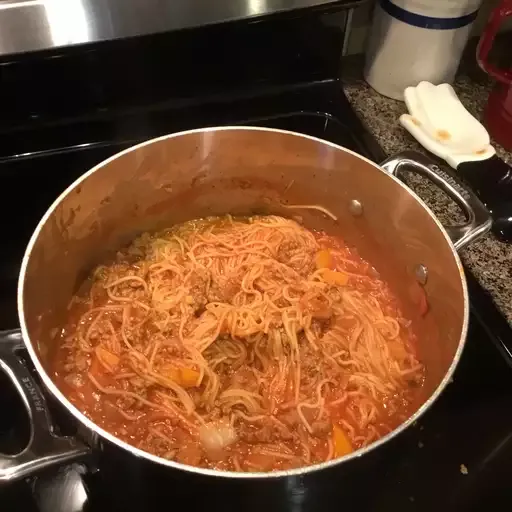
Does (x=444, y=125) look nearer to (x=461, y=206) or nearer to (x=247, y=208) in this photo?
(x=461, y=206)

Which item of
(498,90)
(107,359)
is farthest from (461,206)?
(107,359)

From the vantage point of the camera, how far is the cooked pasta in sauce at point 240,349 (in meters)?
1.08

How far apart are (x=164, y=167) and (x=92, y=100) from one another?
0.83 feet

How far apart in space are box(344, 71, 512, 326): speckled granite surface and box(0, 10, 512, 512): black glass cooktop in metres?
0.03

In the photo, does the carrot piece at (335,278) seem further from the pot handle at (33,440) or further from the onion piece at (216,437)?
the pot handle at (33,440)

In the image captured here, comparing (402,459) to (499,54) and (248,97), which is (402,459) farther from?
(499,54)

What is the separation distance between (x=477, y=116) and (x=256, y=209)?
1.93 ft

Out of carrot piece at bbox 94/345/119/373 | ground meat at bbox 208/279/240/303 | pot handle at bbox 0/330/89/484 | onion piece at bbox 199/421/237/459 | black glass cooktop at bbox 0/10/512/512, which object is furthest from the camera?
ground meat at bbox 208/279/240/303

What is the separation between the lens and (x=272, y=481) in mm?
806

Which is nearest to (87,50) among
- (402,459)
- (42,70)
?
(42,70)

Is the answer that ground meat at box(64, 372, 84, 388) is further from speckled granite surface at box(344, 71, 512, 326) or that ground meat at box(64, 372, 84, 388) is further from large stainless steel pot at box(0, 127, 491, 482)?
speckled granite surface at box(344, 71, 512, 326)

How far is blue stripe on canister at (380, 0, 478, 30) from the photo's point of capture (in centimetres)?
137

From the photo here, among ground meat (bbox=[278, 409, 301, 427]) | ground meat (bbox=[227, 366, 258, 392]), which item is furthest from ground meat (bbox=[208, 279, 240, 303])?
ground meat (bbox=[278, 409, 301, 427])

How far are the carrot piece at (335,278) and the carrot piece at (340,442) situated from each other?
0.34 m
